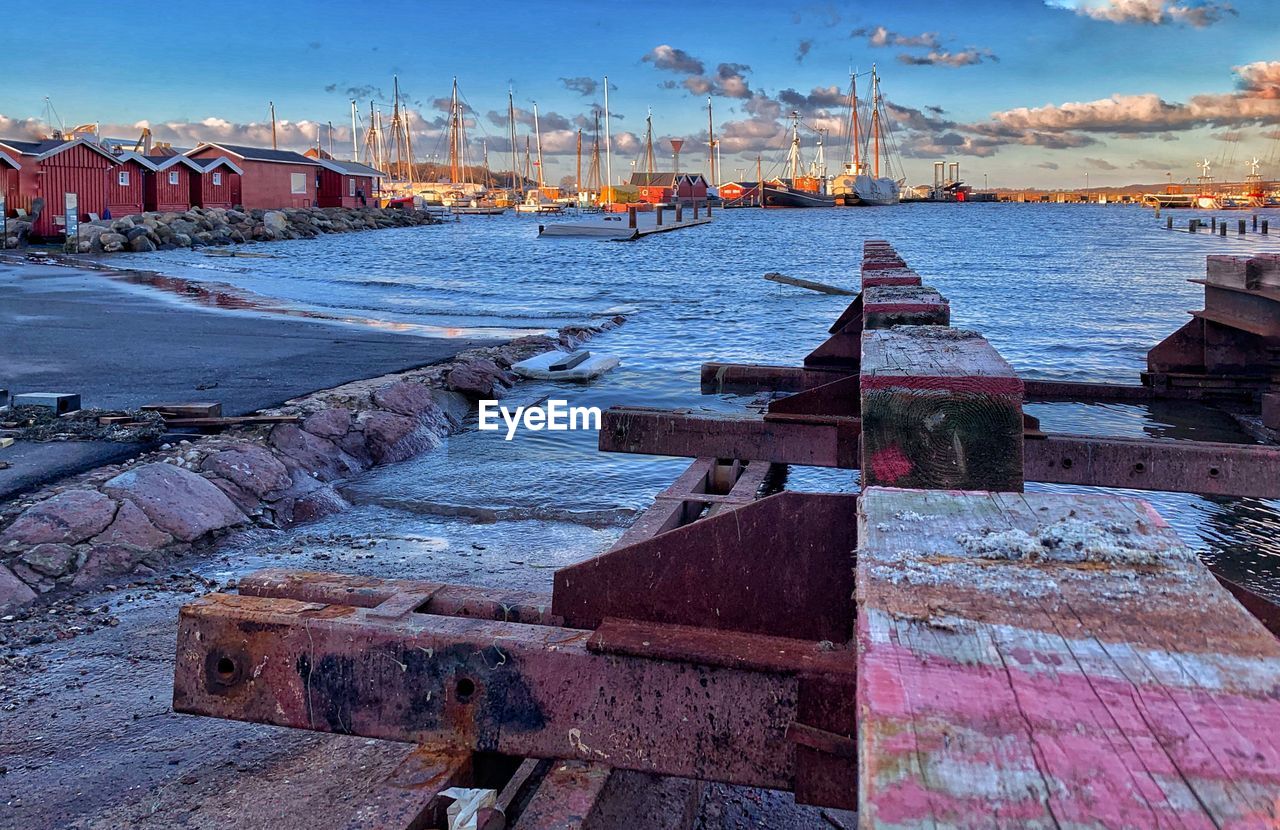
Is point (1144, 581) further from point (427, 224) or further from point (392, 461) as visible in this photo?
point (427, 224)

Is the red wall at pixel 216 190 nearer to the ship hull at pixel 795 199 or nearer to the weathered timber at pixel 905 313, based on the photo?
the weathered timber at pixel 905 313

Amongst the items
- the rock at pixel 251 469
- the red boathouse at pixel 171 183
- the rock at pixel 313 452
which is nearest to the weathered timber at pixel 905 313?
the rock at pixel 251 469

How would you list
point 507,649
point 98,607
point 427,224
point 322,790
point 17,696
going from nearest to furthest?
point 507,649
point 322,790
point 17,696
point 98,607
point 427,224

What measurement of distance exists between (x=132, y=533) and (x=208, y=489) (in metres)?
0.82

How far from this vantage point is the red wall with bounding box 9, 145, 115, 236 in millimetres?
43188

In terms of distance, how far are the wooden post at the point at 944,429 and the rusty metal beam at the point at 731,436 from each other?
6.11ft

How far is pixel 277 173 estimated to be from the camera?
225 ft

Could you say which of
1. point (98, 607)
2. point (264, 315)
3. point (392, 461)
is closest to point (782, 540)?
point (98, 607)

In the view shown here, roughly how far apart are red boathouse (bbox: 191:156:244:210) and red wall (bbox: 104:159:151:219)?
5.76 metres

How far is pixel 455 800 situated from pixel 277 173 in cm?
7304

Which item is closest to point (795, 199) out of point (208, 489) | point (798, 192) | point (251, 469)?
point (798, 192)

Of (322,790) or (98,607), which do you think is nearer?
(322,790)

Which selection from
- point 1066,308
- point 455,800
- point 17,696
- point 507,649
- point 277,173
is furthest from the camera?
point 277,173

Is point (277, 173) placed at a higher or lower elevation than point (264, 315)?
higher
